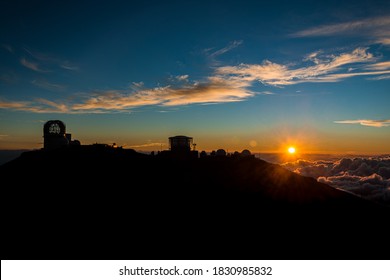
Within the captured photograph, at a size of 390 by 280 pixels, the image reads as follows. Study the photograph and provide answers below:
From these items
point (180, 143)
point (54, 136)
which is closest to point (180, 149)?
point (180, 143)

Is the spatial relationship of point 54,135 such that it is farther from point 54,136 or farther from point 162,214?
point 162,214

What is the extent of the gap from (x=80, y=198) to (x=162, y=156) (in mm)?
27389

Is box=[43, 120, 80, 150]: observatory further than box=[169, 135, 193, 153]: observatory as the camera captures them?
No

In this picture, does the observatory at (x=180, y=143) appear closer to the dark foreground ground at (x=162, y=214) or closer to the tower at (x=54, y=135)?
the dark foreground ground at (x=162, y=214)

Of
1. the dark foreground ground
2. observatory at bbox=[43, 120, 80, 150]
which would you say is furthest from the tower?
the dark foreground ground

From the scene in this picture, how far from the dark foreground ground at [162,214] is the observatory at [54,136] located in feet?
15.0

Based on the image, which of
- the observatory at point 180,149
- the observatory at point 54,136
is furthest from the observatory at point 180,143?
the observatory at point 54,136

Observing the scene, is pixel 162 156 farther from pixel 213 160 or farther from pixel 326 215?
pixel 326 215

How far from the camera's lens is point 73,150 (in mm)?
55844

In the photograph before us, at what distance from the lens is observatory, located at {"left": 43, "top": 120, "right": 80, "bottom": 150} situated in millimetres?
60312

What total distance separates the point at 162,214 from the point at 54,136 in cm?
3473

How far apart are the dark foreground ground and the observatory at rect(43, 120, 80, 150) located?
457 cm

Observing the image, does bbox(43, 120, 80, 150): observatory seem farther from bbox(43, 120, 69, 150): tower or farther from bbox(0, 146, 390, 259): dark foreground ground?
bbox(0, 146, 390, 259): dark foreground ground

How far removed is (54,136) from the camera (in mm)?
61125
